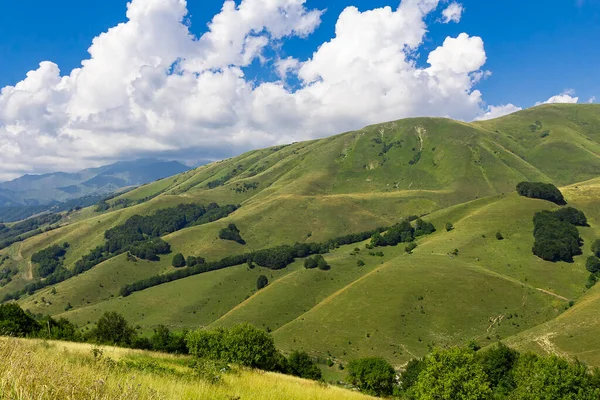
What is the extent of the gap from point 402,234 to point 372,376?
391ft

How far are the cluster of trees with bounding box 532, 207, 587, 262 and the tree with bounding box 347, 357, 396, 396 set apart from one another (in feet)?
319

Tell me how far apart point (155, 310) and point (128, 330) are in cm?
7656

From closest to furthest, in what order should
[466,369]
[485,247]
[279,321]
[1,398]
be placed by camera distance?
[1,398] → [466,369] → [279,321] → [485,247]

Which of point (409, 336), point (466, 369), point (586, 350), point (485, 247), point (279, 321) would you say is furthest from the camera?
point (485, 247)

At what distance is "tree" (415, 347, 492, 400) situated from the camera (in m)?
47.2

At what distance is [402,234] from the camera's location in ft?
603

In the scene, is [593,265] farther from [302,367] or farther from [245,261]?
[245,261]

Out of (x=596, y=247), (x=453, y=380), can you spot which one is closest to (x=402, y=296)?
(x=453, y=380)

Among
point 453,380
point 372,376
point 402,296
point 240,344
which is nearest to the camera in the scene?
point 453,380

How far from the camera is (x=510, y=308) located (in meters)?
108

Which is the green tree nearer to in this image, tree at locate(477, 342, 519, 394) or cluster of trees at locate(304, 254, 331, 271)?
tree at locate(477, 342, 519, 394)

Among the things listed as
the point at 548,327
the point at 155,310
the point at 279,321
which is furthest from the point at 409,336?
the point at 155,310

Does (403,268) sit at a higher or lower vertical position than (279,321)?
higher

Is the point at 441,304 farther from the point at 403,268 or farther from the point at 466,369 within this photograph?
the point at 466,369
